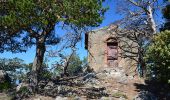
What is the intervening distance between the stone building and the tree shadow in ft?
19.9

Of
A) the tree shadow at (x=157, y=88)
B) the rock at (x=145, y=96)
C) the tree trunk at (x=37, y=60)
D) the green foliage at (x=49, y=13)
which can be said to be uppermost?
the green foliage at (x=49, y=13)

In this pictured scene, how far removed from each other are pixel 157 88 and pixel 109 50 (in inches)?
392

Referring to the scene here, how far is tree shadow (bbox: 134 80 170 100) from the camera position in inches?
935

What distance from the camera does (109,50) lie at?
3462 cm

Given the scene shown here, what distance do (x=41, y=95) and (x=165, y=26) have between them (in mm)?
9471

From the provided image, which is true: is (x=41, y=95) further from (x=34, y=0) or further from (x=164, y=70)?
(x=164, y=70)

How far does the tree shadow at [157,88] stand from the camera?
23750mm

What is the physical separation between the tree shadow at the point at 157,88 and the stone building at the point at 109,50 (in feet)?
19.9

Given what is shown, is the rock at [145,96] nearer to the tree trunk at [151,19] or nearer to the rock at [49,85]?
the tree trunk at [151,19]

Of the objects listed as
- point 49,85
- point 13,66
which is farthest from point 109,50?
point 13,66

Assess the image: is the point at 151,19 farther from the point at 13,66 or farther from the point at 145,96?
the point at 13,66

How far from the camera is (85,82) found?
26.6 m

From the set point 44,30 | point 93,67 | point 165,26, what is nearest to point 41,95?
point 44,30

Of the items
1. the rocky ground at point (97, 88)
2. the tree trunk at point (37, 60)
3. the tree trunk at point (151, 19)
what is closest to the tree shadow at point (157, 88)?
the rocky ground at point (97, 88)
